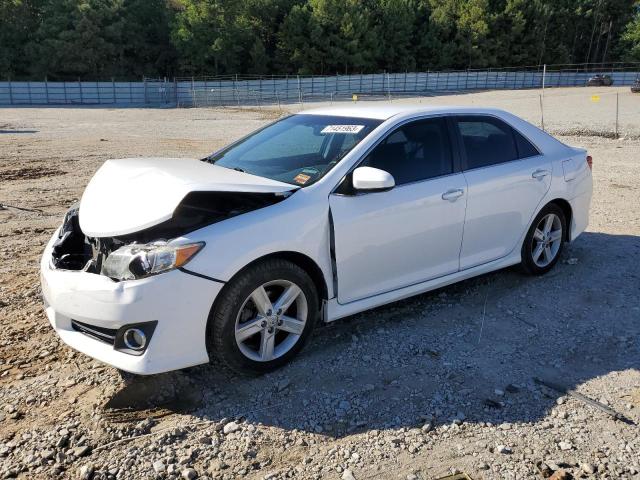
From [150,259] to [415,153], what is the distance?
2.12 m

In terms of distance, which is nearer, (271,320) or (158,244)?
(158,244)

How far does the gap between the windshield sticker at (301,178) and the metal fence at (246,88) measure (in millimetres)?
36442

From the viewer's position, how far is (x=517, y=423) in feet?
10.1

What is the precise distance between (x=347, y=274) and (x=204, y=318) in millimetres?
1029

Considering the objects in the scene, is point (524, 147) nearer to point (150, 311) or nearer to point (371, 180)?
point (371, 180)

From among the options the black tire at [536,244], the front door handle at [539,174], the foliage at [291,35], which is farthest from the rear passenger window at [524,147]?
the foliage at [291,35]

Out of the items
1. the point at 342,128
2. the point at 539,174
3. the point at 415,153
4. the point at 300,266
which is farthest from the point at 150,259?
the point at 539,174

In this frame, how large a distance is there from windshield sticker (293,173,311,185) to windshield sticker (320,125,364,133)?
0.57 meters

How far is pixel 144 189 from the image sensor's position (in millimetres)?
3412

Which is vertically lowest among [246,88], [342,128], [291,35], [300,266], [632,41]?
[300,266]

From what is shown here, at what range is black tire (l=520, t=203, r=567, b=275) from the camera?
496 cm

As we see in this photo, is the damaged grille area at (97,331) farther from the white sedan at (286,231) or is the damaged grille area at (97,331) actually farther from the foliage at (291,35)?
the foliage at (291,35)

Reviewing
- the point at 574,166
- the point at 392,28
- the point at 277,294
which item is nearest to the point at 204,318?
the point at 277,294

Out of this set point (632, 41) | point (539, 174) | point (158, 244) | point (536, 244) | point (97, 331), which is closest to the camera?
point (158, 244)
